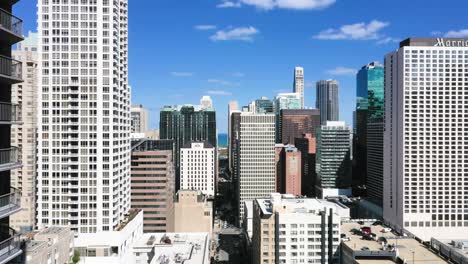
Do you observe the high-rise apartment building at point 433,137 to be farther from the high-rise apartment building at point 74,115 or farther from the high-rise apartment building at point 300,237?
the high-rise apartment building at point 74,115

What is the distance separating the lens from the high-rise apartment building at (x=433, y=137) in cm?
13238

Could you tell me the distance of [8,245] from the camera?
67.7 feet

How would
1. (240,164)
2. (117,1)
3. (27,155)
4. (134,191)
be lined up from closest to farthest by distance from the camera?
1. (117,1)
2. (134,191)
3. (27,155)
4. (240,164)

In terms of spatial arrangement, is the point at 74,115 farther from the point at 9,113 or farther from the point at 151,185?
the point at 9,113

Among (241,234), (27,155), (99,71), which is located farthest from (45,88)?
(241,234)

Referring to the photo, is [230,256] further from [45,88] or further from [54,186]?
[45,88]

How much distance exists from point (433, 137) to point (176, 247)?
9197 cm

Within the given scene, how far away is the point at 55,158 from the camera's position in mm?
85312

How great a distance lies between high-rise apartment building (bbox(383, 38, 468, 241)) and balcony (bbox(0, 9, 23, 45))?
420ft

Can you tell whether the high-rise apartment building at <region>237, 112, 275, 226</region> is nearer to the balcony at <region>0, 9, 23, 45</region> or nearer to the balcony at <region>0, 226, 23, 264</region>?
the balcony at <region>0, 226, 23, 264</region>

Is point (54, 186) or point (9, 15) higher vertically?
point (9, 15)

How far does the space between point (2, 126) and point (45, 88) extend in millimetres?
69849

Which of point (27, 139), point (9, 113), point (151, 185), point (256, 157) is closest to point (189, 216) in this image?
point (151, 185)

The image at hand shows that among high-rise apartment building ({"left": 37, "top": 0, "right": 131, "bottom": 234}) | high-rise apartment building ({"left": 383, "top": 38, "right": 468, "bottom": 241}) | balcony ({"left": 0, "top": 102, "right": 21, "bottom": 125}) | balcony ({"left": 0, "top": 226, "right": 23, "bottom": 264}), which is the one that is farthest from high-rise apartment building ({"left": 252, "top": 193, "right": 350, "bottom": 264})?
balcony ({"left": 0, "top": 102, "right": 21, "bottom": 125})
